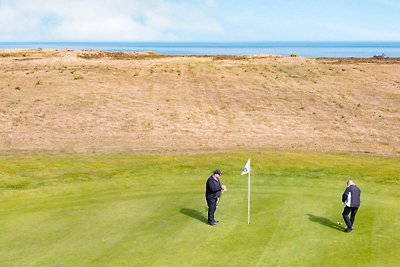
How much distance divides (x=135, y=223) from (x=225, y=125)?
2686cm

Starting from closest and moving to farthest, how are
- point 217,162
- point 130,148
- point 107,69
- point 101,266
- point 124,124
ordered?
point 101,266 < point 217,162 < point 130,148 < point 124,124 < point 107,69

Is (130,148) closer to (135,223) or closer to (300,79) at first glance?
(135,223)

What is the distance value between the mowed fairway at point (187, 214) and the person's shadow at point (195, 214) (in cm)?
4

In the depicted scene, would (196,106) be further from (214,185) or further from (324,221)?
(324,221)

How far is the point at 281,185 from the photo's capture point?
75.5 feet

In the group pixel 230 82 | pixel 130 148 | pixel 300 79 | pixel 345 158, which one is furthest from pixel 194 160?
pixel 300 79

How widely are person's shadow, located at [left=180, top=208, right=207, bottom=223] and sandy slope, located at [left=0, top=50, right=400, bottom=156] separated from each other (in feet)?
46.1

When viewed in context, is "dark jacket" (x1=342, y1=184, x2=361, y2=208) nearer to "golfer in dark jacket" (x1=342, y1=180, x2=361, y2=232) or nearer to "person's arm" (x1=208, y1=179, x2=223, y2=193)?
"golfer in dark jacket" (x1=342, y1=180, x2=361, y2=232)

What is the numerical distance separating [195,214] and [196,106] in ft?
108

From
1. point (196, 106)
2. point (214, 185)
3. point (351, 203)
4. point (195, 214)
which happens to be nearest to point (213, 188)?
point (214, 185)

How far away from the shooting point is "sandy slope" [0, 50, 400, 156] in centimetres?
3728

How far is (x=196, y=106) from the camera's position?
51375 millimetres

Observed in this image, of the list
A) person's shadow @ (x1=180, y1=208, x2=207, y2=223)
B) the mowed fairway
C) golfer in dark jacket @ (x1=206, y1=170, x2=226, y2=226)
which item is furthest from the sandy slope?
golfer in dark jacket @ (x1=206, y1=170, x2=226, y2=226)

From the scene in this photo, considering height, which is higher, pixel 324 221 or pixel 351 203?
pixel 351 203
